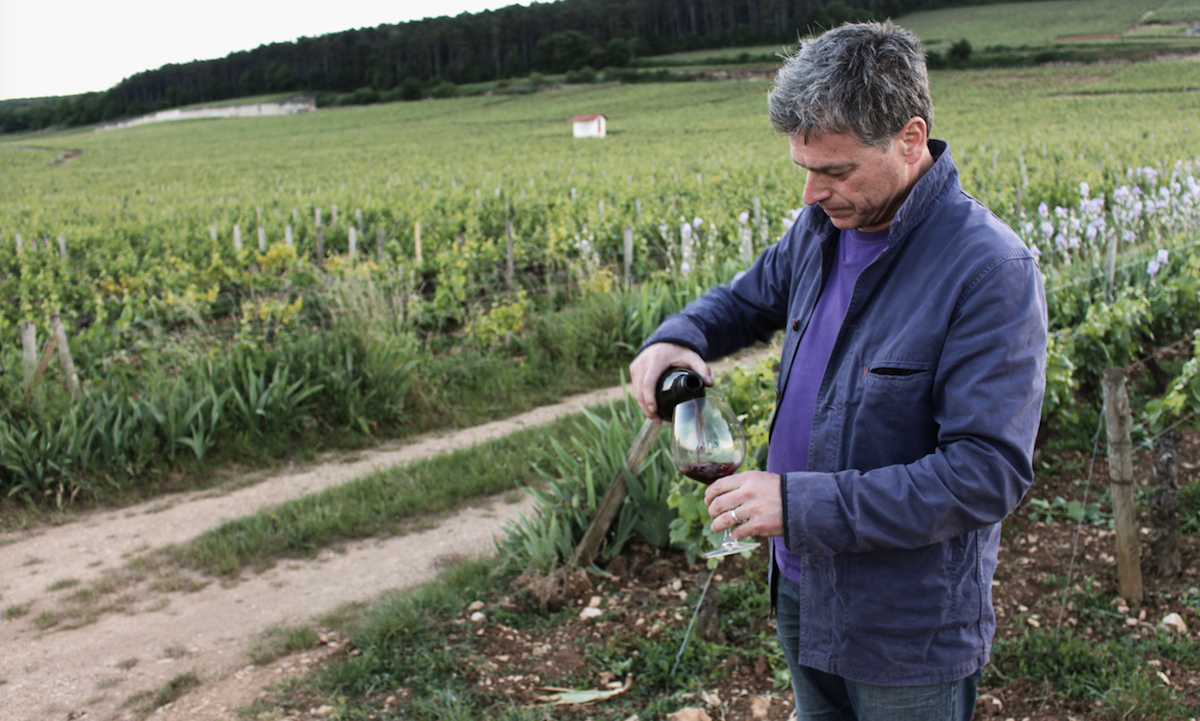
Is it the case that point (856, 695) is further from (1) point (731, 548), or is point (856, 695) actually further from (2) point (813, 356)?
(2) point (813, 356)

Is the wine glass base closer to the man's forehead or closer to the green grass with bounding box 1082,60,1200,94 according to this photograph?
the man's forehead

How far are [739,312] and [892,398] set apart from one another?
0.68 metres

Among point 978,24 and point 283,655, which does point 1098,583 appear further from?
point 978,24

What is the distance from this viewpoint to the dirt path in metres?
3.50

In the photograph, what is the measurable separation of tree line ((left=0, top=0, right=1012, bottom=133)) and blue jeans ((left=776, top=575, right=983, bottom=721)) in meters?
81.2

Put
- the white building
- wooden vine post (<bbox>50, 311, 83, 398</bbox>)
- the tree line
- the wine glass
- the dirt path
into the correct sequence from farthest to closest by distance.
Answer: the tree line → the white building → wooden vine post (<bbox>50, 311, 83, 398</bbox>) → the dirt path → the wine glass

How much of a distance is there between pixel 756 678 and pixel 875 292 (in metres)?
2.03

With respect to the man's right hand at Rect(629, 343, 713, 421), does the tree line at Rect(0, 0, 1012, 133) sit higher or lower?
higher

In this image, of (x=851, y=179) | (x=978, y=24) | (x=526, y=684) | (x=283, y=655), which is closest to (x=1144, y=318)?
(x=526, y=684)

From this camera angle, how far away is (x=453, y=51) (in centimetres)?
9681

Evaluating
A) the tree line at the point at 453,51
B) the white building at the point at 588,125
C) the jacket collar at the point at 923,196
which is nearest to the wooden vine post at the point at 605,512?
the jacket collar at the point at 923,196

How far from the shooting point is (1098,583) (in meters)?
3.43

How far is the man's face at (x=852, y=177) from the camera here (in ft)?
4.91

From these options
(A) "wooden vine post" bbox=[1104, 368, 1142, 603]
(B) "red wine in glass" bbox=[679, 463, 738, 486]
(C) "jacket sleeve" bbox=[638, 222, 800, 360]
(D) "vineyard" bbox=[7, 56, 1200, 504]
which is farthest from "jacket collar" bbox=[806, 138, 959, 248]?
(D) "vineyard" bbox=[7, 56, 1200, 504]
